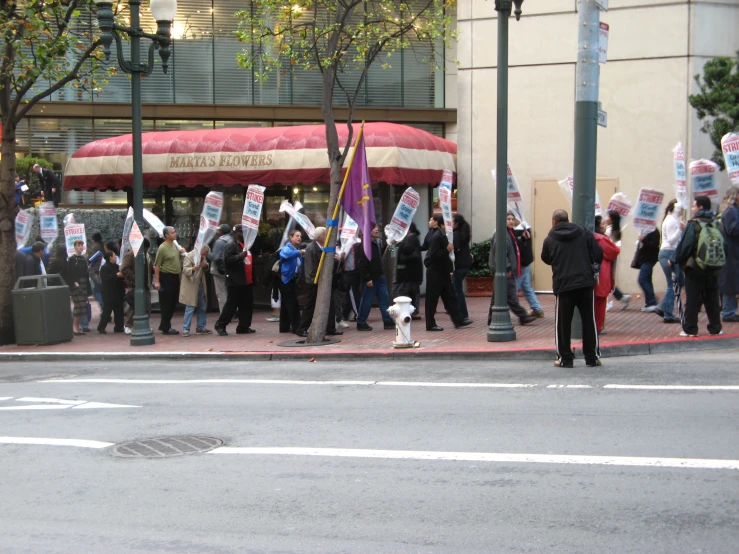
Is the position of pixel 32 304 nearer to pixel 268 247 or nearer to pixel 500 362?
pixel 268 247

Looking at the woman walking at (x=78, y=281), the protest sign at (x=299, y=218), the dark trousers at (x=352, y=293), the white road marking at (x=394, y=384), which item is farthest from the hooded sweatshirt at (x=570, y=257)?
the woman walking at (x=78, y=281)

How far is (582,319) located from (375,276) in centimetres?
529

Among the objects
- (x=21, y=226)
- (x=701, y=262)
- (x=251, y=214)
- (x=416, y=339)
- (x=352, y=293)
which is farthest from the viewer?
(x=21, y=226)

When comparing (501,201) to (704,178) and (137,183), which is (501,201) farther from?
(137,183)

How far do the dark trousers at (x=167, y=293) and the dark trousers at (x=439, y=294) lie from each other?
4.61 metres

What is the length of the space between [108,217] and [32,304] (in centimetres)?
873

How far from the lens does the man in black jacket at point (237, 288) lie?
15.6 m

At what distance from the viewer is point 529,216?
19672mm

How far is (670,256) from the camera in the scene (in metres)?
14.5

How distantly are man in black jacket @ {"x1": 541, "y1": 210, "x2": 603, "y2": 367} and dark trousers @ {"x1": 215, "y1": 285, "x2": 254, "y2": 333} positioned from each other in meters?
6.58

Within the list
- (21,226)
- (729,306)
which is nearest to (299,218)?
(21,226)

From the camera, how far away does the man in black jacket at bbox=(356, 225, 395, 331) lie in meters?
15.3

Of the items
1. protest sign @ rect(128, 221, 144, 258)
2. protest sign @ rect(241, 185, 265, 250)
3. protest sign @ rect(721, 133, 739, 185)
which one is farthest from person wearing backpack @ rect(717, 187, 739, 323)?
protest sign @ rect(128, 221, 144, 258)

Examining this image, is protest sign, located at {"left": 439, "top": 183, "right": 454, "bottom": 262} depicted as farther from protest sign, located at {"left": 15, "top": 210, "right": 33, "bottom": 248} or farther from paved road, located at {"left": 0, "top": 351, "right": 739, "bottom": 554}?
protest sign, located at {"left": 15, "top": 210, "right": 33, "bottom": 248}
